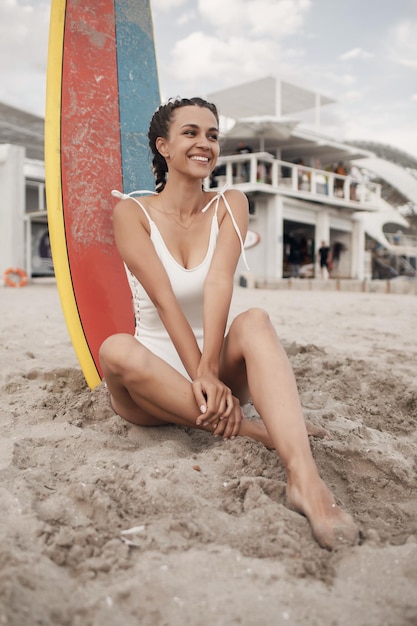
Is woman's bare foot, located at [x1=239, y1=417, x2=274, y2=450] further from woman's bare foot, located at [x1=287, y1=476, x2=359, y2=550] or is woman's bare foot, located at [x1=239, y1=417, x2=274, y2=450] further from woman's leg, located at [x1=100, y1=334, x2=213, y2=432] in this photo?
woman's bare foot, located at [x1=287, y1=476, x2=359, y2=550]

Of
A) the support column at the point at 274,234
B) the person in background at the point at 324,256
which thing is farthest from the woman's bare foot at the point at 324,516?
the person in background at the point at 324,256

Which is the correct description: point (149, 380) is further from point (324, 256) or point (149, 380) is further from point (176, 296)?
point (324, 256)

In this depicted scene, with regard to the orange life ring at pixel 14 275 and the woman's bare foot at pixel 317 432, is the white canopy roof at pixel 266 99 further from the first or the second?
the woman's bare foot at pixel 317 432

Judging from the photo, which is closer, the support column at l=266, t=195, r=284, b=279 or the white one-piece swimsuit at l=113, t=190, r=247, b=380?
the white one-piece swimsuit at l=113, t=190, r=247, b=380

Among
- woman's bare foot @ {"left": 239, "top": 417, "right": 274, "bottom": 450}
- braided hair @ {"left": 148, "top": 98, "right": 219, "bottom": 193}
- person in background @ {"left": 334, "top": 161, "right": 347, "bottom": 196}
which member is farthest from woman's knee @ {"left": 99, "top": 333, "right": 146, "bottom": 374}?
person in background @ {"left": 334, "top": 161, "right": 347, "bottom": 196}

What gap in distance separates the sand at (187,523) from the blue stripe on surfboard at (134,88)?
40.7 inches

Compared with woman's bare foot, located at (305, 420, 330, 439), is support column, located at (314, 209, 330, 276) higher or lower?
higher

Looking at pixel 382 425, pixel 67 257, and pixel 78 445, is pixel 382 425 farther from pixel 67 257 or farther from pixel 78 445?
pixel 67 257

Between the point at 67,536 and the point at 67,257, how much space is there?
54.8 inches

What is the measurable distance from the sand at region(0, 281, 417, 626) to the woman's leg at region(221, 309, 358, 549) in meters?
0.05

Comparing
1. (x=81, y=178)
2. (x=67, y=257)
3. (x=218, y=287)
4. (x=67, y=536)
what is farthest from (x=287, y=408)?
(x=81, y=178)

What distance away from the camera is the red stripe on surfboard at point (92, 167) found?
2338 mm

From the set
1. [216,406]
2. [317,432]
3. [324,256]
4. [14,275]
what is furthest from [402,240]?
[216,406]

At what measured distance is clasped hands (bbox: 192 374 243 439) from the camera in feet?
5.33
